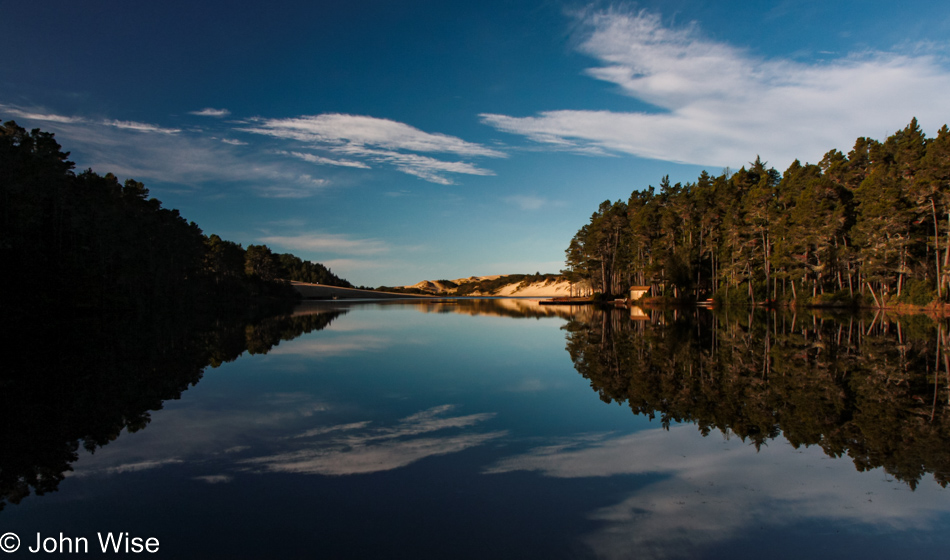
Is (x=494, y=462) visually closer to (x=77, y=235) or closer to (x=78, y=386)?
(x=78, y=386)

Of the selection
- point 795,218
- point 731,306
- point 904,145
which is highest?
point 904,145

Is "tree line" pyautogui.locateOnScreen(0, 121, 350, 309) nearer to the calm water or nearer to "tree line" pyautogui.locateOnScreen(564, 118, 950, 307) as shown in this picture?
the calm water

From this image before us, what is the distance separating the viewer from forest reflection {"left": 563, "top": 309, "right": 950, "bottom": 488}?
6430 mm

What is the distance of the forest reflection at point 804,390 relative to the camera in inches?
253

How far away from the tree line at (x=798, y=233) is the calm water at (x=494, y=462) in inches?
1312

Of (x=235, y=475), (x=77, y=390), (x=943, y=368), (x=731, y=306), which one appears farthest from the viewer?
(x=731, y=306)

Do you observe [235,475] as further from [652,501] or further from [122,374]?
[122,374]

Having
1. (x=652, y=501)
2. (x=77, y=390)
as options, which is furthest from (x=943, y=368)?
(x=77, y=390)

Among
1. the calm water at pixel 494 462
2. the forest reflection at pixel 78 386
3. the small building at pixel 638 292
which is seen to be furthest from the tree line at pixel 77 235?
the small building at pixel 638 292

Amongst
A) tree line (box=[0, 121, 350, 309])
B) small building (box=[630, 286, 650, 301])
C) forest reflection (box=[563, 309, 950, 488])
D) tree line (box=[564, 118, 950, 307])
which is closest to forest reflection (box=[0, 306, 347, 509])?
tree line (box=[0, 121, 350, 309])

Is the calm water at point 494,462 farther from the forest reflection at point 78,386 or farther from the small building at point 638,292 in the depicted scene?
the small building at point 638,292

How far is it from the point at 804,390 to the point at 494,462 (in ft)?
23.4

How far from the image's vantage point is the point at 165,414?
319 inches

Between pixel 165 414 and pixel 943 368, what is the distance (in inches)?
702
